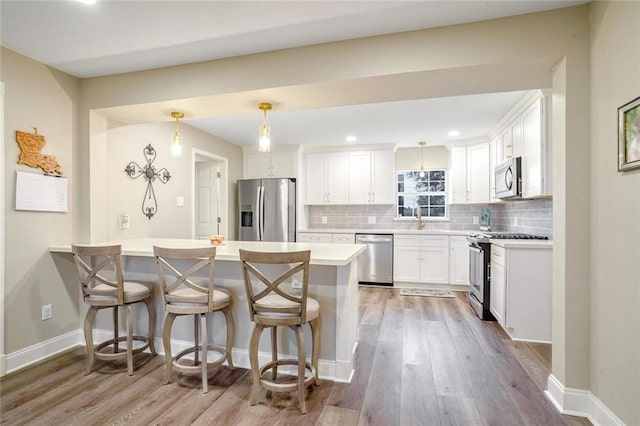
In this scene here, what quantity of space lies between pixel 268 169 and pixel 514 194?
368 cm

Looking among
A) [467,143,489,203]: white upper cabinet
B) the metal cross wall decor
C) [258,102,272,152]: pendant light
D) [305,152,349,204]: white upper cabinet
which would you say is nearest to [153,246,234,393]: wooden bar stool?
[258,102,272,152]: pendant light

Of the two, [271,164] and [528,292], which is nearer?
[528,292]

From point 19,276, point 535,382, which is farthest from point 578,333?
point 19,276

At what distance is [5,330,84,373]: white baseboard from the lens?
7.73ft

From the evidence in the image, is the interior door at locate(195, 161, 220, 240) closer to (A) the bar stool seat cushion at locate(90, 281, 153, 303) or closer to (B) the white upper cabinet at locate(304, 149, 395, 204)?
(B) the white upper cabinet at locate(304, 149, 395, 204)

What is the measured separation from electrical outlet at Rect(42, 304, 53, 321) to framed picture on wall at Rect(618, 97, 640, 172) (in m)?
3.99

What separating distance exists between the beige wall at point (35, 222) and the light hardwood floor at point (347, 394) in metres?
0.33

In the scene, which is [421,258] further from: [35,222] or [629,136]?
[35,222]

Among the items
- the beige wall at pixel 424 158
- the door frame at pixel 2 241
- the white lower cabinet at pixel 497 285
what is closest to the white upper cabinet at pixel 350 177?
the beige wall at pixel 424 158

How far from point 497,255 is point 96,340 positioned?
3.95 meters

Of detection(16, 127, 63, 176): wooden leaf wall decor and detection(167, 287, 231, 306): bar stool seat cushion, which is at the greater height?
detection(16, 127, 63, 176): wooden leaf wall decor

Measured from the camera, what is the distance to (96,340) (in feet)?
9.51

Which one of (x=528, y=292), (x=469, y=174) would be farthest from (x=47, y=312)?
(x=469, y=174)

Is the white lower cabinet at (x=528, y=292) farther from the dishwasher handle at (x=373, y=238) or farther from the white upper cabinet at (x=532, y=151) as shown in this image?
the dishwasher handle at (x=373, y=238)
